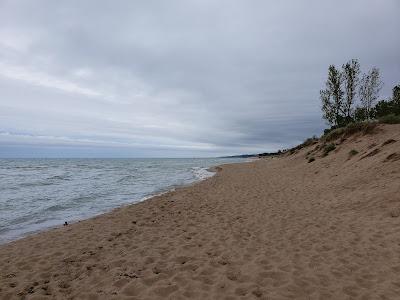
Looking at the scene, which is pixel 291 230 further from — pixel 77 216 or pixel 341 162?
pixel 341 162

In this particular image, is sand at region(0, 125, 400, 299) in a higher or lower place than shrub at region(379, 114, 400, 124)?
lower

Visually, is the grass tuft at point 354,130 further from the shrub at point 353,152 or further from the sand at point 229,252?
the sand at point 229,252

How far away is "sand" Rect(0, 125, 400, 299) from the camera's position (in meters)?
5.73

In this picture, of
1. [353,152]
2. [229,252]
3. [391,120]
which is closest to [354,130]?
[391,120]

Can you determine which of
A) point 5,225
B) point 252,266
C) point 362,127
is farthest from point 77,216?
point 362,127

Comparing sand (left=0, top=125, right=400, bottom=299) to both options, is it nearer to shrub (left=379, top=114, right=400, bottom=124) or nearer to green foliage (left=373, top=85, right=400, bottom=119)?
shrub (left=379, top=114, right=400, bottom=124)

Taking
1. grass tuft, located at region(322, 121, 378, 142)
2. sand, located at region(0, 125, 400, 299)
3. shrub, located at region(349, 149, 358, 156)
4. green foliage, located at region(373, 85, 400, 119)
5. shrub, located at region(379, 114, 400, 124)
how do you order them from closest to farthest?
sand, located at region(0, 125, 400, 299) → shrub, located at region(349, 149, 358, 156) → grass tuft, located at region(322, 121, 378, 142) → shrub, located at region(379, 114, 400, 124) → green foliage, located at region(373, 85, 400, 119)

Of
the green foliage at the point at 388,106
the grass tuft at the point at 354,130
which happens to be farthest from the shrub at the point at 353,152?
the green foliage at the point at 388,106

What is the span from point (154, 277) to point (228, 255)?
188 centimetres

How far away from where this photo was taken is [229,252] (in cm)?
764

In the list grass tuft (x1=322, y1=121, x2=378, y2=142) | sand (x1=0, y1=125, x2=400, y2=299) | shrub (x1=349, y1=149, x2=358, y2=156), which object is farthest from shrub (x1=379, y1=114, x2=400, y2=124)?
sand (x1=0, y1=125, x2=400, y2=299)

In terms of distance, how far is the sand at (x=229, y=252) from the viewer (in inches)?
226

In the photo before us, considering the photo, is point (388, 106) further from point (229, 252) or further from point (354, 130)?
point (229, 252)

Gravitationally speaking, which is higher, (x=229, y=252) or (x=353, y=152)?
(x=353, y=152)
